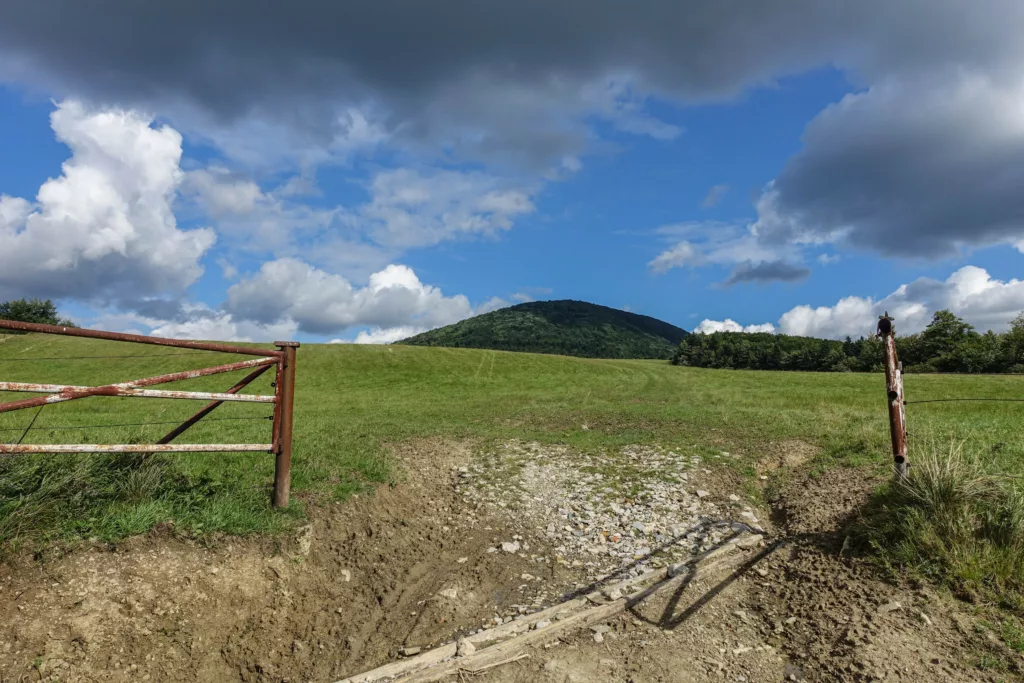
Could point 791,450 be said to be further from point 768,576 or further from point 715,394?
point 715,394

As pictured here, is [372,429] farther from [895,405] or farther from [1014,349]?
[1014,349]

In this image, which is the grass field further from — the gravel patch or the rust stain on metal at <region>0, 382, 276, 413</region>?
the gravel patch

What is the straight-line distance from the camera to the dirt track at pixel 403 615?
16.9 ft

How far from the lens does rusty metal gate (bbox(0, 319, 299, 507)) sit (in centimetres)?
578

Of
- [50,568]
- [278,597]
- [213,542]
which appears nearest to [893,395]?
[278,597]

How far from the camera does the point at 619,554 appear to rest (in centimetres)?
773

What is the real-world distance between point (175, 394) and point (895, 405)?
9.97 m

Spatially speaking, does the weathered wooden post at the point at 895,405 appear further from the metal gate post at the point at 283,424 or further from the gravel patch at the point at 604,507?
the metal gate post at the point at 283,424

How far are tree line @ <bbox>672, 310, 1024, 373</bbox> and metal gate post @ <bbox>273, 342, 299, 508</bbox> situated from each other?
3176 inches

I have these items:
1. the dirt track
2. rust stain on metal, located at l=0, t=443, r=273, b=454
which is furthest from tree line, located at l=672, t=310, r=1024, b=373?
rust stain on metal, located at l=0, t=443, r=273, b=454

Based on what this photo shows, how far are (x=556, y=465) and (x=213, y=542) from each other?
7.53m

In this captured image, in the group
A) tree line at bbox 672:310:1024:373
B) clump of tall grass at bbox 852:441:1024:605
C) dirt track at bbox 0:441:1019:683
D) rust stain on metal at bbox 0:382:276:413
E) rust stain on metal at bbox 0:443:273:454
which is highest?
tree line at bbox 672:310:1024:373

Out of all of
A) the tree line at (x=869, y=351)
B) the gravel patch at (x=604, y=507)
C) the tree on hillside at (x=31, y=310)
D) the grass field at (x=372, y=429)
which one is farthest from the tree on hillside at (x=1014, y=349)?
the tree on hillside at (x=31, y=310)

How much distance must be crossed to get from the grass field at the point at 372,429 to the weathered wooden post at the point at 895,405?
312cm
